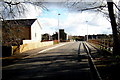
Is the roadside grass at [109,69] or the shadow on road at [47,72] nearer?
the roadside grass at [109,69]

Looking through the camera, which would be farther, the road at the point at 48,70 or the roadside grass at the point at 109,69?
the road at the point at 48,70

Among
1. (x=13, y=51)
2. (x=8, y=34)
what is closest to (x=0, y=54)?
(x=13, y=51)

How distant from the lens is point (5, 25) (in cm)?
1571

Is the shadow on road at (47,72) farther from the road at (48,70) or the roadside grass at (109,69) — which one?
the roadside grass at (109,69)

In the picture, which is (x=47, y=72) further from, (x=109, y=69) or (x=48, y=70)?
(x=109, y=69)

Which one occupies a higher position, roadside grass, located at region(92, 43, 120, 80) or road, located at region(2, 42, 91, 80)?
roadside grass, located at region(92, 43, 120, 80)

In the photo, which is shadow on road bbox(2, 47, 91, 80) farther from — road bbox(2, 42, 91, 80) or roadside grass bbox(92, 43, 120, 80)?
roadside grass bbox(92, 43, 120, 80)

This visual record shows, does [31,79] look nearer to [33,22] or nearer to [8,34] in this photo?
[8,34]

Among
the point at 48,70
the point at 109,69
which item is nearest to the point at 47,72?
the point at 48,70

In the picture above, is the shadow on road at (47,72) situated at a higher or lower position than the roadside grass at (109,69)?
lower

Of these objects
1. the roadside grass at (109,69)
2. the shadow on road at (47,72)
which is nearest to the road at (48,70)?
the shadow on road at (47,72)

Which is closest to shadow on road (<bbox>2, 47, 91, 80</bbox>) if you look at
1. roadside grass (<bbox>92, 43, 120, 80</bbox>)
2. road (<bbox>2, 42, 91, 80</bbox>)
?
road (<bbox>2, 42, 91, 80</bbox>)

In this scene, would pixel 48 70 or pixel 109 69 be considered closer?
pixel 109 69

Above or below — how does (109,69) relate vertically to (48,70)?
above
